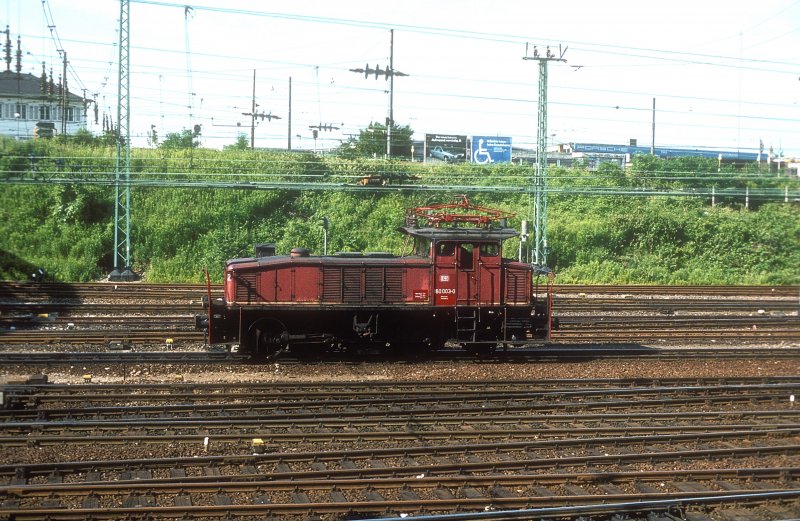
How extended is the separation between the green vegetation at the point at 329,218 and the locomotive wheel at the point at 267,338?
13.7 metres

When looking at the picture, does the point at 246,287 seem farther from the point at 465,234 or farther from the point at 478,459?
the point at 478,459

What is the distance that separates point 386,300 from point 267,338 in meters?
2.91

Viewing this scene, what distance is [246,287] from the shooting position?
55.7 ft

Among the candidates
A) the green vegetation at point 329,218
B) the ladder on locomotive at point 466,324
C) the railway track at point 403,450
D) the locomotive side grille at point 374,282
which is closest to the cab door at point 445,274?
the ladder on locomotive at point 466,324

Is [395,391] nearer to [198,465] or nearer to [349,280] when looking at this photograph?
[349,280]

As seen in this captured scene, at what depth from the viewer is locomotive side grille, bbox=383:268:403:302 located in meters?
17.5

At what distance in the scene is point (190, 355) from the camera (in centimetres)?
1731

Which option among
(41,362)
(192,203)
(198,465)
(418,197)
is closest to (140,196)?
(192,203)

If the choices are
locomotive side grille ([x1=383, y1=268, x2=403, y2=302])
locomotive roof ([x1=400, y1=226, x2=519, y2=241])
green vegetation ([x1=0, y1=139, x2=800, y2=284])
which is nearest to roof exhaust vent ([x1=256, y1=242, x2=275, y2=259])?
locomotive side grille ([x1=383, y1=268, x2=403, y2=302])

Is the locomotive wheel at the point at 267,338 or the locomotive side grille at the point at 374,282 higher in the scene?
the locomotive side grille at the point at 374,282

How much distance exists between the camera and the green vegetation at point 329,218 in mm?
32500

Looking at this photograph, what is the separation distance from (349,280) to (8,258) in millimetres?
19344

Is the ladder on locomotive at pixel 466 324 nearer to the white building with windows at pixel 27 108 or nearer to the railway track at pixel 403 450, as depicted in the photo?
the railway track at pixel 403 450

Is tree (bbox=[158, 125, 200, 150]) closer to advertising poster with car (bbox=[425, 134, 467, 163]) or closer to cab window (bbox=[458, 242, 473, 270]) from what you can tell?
advertising poster with car (bbox=[425, 134, 467, 163])
